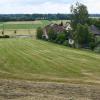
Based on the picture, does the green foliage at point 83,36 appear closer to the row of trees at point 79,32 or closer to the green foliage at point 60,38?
the row of trees at point 79,32

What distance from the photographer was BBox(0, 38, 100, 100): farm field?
20844 millimetres

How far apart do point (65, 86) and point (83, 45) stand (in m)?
41.3

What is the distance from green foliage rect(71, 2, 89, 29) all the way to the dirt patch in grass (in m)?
51.2

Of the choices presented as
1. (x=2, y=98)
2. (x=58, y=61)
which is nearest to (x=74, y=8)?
(x=58, y=61)

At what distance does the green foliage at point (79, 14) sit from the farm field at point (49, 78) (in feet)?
107

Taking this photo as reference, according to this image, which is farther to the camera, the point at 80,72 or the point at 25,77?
the point at 80,72

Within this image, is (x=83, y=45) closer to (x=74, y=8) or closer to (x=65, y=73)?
(x=74, y=8)

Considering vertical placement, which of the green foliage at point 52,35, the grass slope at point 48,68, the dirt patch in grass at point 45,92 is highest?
the dirt patch in grass at point 45,92

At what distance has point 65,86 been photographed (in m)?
24.1

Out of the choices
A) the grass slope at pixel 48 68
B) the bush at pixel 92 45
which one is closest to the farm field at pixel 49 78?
the grass slope at pixel 48 68

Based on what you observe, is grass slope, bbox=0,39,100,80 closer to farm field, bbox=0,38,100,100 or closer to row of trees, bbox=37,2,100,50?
farm field, bbox=0,38,100,100

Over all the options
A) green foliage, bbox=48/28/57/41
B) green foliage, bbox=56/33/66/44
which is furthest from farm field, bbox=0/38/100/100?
green foliage, bbox=48/28/57/41

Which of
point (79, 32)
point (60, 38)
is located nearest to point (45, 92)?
point (79, 32)

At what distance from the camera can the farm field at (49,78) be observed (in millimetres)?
20844
